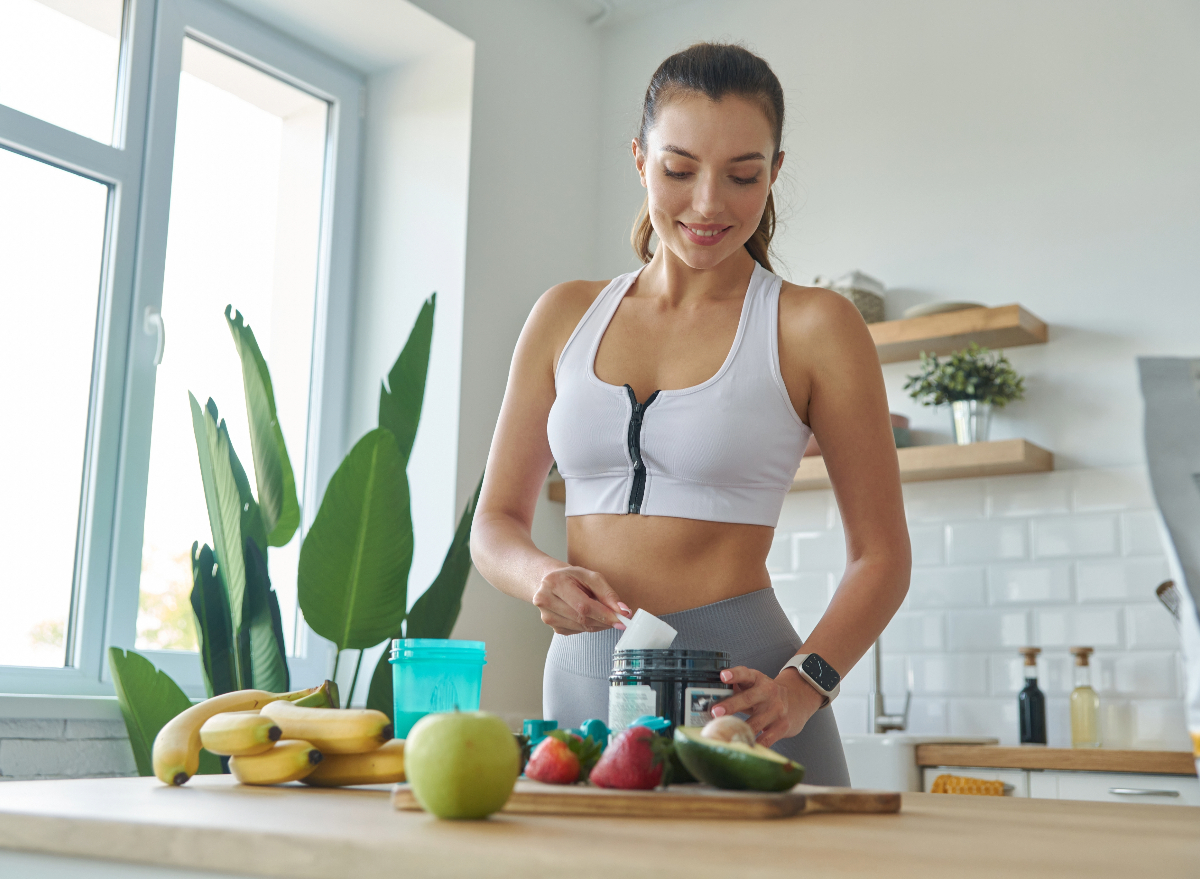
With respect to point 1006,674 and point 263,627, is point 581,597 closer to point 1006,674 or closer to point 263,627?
point 263,627

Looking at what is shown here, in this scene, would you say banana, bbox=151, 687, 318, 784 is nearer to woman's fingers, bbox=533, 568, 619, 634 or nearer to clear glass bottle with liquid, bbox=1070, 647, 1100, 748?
woman's fingers, bbox=533, 568, 619, 634

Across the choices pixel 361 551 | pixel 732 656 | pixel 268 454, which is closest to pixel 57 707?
pixel 268 454

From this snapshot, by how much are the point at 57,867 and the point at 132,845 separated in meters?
0.08

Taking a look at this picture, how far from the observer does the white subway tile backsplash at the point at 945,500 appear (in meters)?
3.07

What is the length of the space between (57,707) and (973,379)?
2.30 metres

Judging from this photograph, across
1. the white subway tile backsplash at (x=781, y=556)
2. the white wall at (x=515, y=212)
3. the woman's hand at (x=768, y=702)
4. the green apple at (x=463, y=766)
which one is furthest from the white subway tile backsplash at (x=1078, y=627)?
the green apple at (x=463, y=766)

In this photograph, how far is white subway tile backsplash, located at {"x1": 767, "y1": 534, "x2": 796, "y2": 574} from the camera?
3352mm

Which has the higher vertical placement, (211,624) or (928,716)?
(211,624)

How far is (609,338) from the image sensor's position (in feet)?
4.68

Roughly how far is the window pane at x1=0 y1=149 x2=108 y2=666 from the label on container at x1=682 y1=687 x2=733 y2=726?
207cm

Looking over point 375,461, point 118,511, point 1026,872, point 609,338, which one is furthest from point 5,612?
point 1026,872

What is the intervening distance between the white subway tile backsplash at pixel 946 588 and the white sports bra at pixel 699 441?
1872mm

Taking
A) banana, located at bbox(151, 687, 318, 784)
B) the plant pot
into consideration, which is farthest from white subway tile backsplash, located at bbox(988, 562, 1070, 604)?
banana, located at bbox(151, 687, 318, 784)

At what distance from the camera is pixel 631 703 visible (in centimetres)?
92
